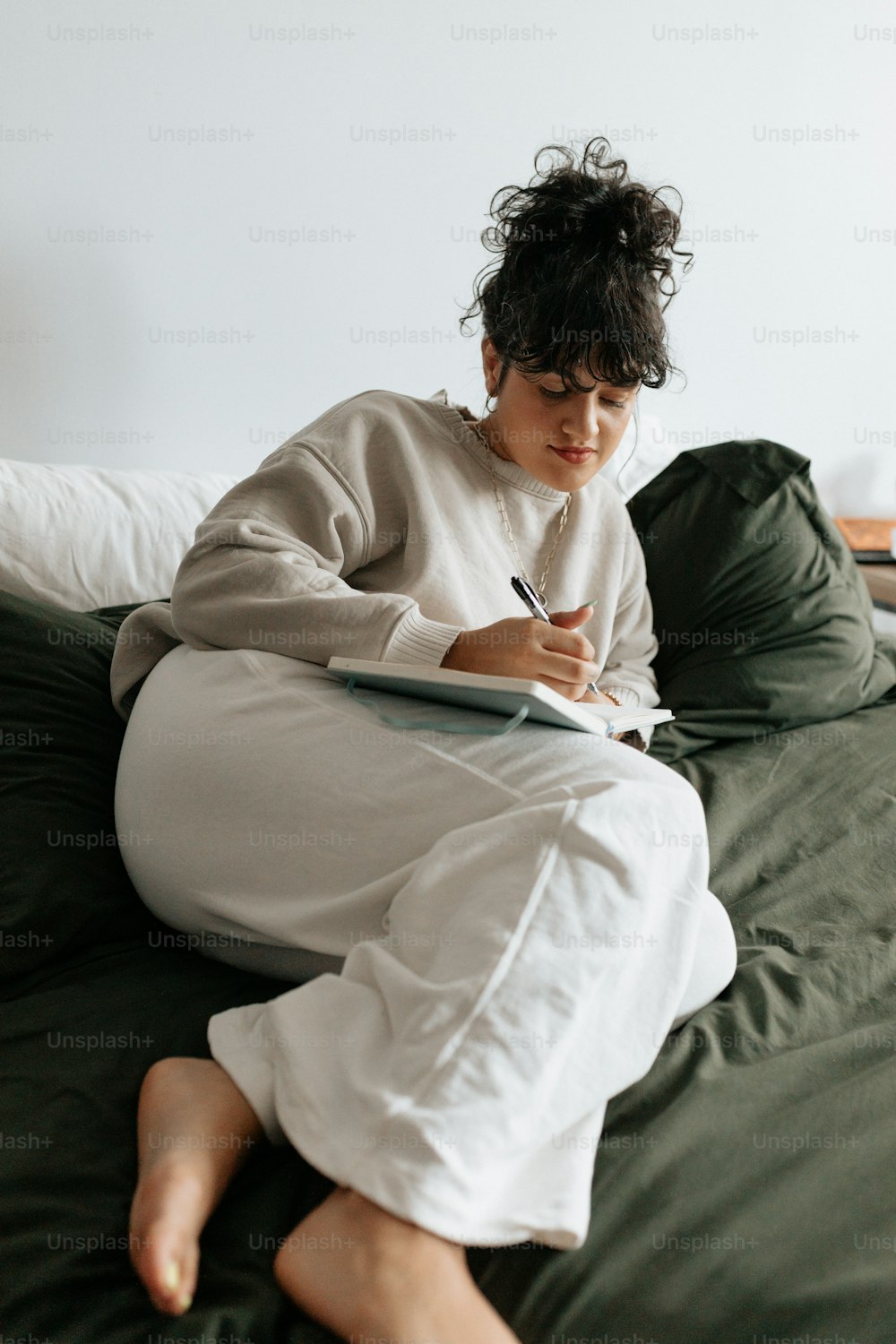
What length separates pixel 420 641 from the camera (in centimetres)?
101

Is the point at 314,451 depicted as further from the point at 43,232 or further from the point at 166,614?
the point at 43,232

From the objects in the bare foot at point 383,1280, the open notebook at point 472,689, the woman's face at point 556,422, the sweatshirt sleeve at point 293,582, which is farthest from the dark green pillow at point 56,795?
the woman's face at point 556,422

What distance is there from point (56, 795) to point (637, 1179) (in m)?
0.63

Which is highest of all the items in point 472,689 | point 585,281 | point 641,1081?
point 585,281

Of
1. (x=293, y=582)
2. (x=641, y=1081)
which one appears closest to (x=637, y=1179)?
(x=641, y=1081)

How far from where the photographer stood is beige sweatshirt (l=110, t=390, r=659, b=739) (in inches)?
40.1

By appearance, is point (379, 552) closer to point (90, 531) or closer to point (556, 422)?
point (556, 422)

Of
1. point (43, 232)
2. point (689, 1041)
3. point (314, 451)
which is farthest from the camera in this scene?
point (43, 232)

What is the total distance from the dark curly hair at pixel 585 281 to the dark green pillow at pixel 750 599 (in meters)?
0.46

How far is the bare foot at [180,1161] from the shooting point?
2.05 feet

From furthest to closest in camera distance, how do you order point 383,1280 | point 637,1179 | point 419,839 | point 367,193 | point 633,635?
point 367,193, point 633,635, point 419,839, point 637,1179, point 383,1280

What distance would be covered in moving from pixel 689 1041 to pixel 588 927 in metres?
0.21

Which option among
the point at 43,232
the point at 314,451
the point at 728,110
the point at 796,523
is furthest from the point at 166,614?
the point at 728,110

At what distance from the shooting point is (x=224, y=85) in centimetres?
182
